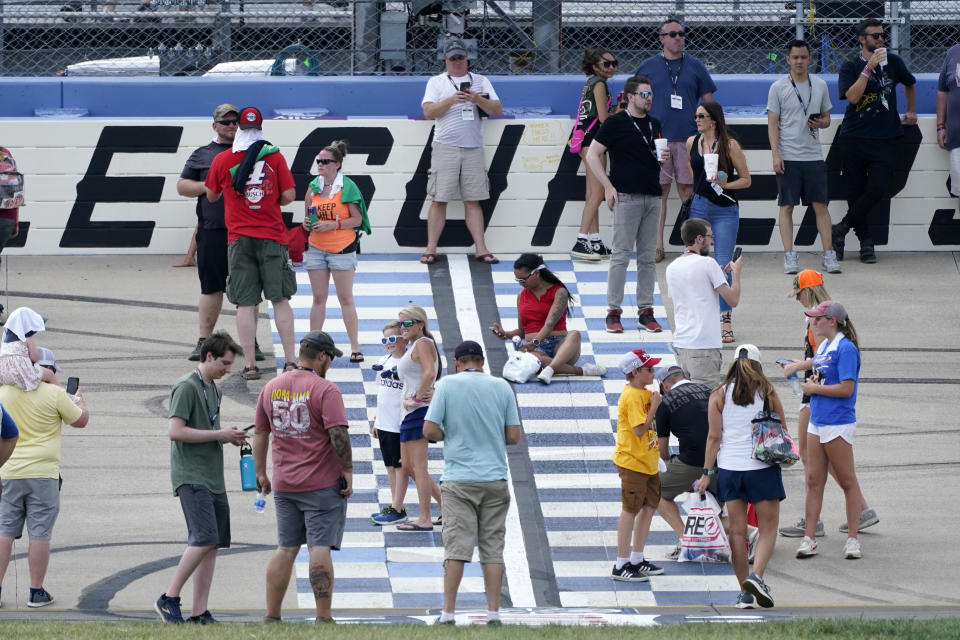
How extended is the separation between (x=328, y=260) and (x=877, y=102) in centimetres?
541

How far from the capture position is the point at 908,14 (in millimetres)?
14492

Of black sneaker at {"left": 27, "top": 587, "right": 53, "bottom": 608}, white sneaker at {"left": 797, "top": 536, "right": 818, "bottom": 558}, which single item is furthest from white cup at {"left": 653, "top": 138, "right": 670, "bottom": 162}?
black sneaker at {"left": 27, "top": 587, "right": 53, "bottom": 608}

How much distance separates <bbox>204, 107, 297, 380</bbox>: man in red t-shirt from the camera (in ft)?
35.5

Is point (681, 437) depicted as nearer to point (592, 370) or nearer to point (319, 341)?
point (592, 370)

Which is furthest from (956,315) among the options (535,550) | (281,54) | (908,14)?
(281,54)

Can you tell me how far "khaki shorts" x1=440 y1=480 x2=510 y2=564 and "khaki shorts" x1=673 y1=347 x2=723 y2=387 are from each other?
2.38 meters

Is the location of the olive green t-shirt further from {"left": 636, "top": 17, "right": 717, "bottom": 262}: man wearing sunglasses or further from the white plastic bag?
{"left": 636, "top": 17, "right": 717, "bottom": 262}: man wearing sunglasses

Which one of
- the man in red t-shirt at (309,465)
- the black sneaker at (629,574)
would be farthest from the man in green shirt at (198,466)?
the black sneaker at (629,574)

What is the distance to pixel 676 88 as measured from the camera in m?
13.3

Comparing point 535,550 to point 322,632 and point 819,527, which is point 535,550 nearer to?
point 819,527

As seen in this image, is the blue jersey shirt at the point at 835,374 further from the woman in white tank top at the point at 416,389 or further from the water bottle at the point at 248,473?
the water bottle at the point at 248,473

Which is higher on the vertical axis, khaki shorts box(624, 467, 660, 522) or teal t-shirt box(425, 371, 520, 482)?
teal t-shirt box(425, 371, 520, 482)

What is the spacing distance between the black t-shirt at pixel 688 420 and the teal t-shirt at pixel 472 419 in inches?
54.8

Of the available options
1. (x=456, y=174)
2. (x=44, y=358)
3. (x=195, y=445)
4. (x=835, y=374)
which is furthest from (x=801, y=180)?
(x=44, y=358)
